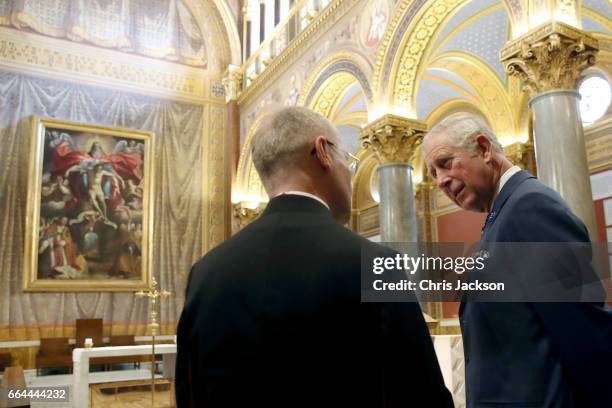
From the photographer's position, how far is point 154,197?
13469 mm

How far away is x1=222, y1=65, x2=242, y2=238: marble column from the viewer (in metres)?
14.2

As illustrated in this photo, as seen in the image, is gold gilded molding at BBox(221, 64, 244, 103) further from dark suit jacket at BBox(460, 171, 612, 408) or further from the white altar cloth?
dark suit jacket at BBox(460, 171, 612, 408)

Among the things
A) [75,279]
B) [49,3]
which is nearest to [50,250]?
[75,279]

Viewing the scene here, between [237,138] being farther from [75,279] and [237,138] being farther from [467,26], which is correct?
[467,26]

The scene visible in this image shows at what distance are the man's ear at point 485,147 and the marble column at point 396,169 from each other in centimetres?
620

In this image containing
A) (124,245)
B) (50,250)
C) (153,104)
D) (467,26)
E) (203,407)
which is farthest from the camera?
(153,104)

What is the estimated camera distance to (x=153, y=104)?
45.3ft

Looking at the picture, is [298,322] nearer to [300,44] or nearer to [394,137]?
[394,137]

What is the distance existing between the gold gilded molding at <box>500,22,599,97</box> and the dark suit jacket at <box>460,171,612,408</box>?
429 cm

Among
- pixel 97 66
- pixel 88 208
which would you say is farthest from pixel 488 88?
pixel 88 208

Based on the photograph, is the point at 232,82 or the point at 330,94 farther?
the point at 232,82

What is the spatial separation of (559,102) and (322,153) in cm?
499

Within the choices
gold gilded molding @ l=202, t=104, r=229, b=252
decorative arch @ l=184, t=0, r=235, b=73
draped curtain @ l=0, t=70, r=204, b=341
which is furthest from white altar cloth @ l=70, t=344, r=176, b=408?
decorative arch @ l=184, t=0, r=235, b=73

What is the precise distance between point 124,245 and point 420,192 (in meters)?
7.67
